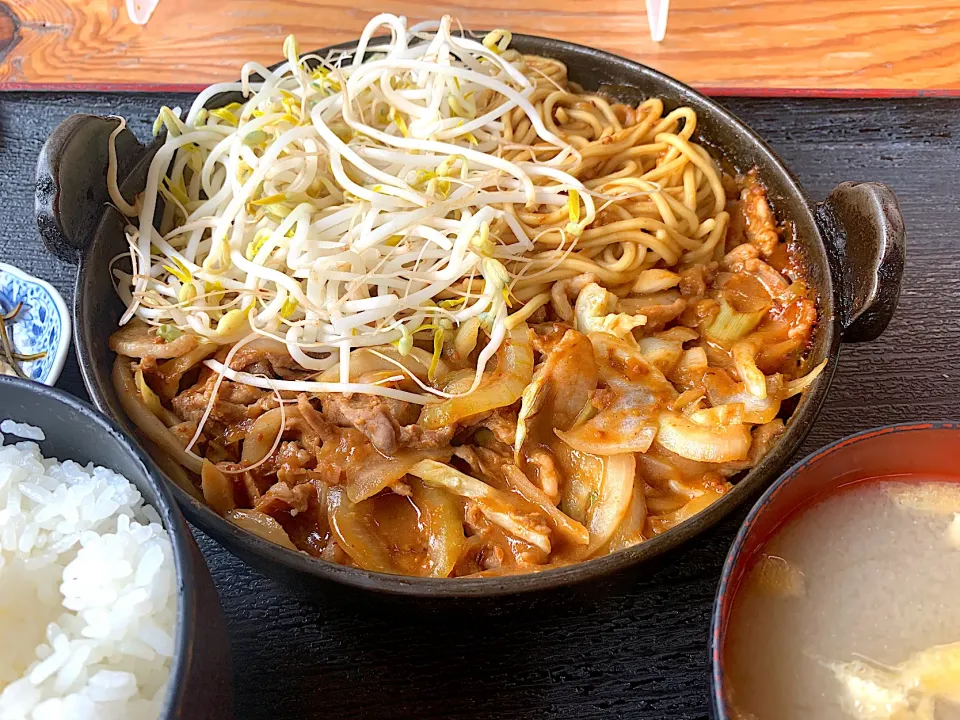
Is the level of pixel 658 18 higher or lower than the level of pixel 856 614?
higher

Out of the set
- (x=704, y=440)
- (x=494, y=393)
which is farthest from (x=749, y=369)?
(x=494, y=393)

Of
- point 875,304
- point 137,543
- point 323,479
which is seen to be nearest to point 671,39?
point 875,304

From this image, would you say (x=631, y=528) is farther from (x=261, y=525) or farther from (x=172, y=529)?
(x=172, y=529)

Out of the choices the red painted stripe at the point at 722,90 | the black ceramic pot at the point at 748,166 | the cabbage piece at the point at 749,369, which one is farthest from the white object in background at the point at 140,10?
the cabbage piece at the point at 749,369

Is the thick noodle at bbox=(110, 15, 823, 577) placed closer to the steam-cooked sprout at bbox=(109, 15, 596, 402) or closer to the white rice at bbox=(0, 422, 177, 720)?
the steam-cooked sprout at bbox=(109, 15, 596, 402)

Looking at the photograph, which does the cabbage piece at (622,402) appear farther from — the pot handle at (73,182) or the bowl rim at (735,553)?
the pot handle at (73,182)

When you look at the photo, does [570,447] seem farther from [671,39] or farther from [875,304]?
[671,39]
